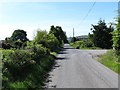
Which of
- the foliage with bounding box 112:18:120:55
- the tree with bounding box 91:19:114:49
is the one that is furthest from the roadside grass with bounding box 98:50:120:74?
the tree with bounding box 91:19:114:49

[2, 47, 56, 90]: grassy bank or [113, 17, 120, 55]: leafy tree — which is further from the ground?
[113, 17, 120, 55]: leafy tree

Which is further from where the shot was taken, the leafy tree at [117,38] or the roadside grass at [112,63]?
the leafy tree at [117,38]

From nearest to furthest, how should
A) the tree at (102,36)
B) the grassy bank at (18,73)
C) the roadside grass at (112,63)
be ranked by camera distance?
the grassy bank at (18,73)
the roadside grass at (112,63)
the tree at (102,36)

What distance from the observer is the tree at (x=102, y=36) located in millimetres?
77625

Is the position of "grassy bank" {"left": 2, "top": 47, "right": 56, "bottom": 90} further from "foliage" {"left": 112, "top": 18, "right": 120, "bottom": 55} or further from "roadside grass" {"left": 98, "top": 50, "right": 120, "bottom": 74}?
"foliage" {"left": 112, "top": 18, "right": 120, "bottom": 55}

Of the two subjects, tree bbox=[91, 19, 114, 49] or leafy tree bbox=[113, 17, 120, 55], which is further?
tree bbox=[91, 19, 114, 49]

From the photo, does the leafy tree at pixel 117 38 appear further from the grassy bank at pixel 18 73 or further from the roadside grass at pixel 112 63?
the grassy bank at pixel 18 73

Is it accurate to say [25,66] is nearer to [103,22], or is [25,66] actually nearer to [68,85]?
[68,85]

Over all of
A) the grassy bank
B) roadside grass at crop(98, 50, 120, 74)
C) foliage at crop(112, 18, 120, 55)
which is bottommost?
roadside grass at crop(98, 50, 120, 74)

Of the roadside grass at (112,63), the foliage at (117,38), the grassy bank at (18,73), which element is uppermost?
the foliage at (117,38)

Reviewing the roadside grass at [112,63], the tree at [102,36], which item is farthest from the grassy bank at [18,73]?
the tree at [102,36]

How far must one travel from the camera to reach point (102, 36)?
255 feet

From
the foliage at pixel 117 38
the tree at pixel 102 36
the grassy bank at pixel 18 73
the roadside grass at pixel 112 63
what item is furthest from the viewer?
the tree at pixel 102 36

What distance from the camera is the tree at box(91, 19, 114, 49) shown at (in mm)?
77625
